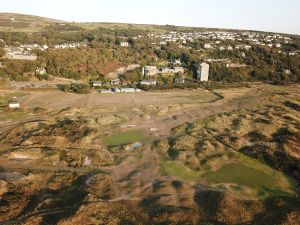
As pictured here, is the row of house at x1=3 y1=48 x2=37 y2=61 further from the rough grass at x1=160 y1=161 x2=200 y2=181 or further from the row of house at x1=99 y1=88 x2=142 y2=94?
the rough grass at x1=160 y1=161 x2=200 y2=181

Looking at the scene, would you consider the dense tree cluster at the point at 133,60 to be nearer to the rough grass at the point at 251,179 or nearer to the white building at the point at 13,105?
the white building at the point at 13,105

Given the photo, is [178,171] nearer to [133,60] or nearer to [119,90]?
[119,90]

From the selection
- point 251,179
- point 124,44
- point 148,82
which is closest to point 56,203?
point 251,179

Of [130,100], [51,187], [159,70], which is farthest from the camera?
[159,70]

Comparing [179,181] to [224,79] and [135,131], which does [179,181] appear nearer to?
[135,131]

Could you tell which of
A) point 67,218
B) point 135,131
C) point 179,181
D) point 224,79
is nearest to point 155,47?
point 224,79

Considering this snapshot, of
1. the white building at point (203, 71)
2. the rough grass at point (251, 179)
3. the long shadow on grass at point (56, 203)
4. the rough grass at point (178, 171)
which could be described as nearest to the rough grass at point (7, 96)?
the long shadow on grass at point (56, 203)
